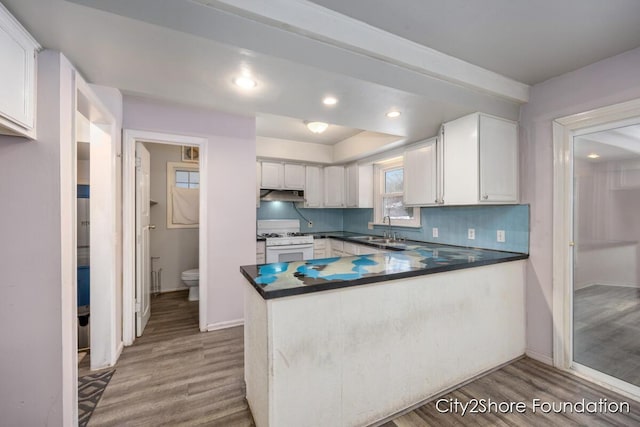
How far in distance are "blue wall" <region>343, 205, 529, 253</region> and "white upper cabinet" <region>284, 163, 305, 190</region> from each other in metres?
1.72

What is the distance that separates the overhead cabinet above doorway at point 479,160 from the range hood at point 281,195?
241 cm

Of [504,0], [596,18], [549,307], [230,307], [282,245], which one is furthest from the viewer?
[282,245]

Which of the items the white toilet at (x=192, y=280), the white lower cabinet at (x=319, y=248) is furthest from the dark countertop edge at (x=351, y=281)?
the white lower cabinet at (x=319, y=248)

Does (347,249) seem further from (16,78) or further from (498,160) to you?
(16,78)

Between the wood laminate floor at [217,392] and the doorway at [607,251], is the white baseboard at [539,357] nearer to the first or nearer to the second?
the wood laminate floor at [217,392]

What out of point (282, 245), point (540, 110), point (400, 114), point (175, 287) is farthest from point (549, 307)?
point (175, 287)

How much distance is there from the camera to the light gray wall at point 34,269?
4.33 ft

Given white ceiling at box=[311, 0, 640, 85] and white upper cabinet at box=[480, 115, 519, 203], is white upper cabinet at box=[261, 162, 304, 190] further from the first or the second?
white ceiling at box=[311, 0, 640, 85]

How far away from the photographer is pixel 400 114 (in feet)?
7.61

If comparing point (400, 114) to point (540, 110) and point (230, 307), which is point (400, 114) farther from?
point (230, 307)

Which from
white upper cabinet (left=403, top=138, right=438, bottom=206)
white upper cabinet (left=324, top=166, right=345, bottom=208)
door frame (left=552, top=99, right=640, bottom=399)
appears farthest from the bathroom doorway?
door frame (left=552, top=99, right=640, bottom=399)

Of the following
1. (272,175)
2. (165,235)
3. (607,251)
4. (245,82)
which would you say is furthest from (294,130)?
(607,251)

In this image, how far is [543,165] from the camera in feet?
7.61

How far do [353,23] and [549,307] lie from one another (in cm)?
268
